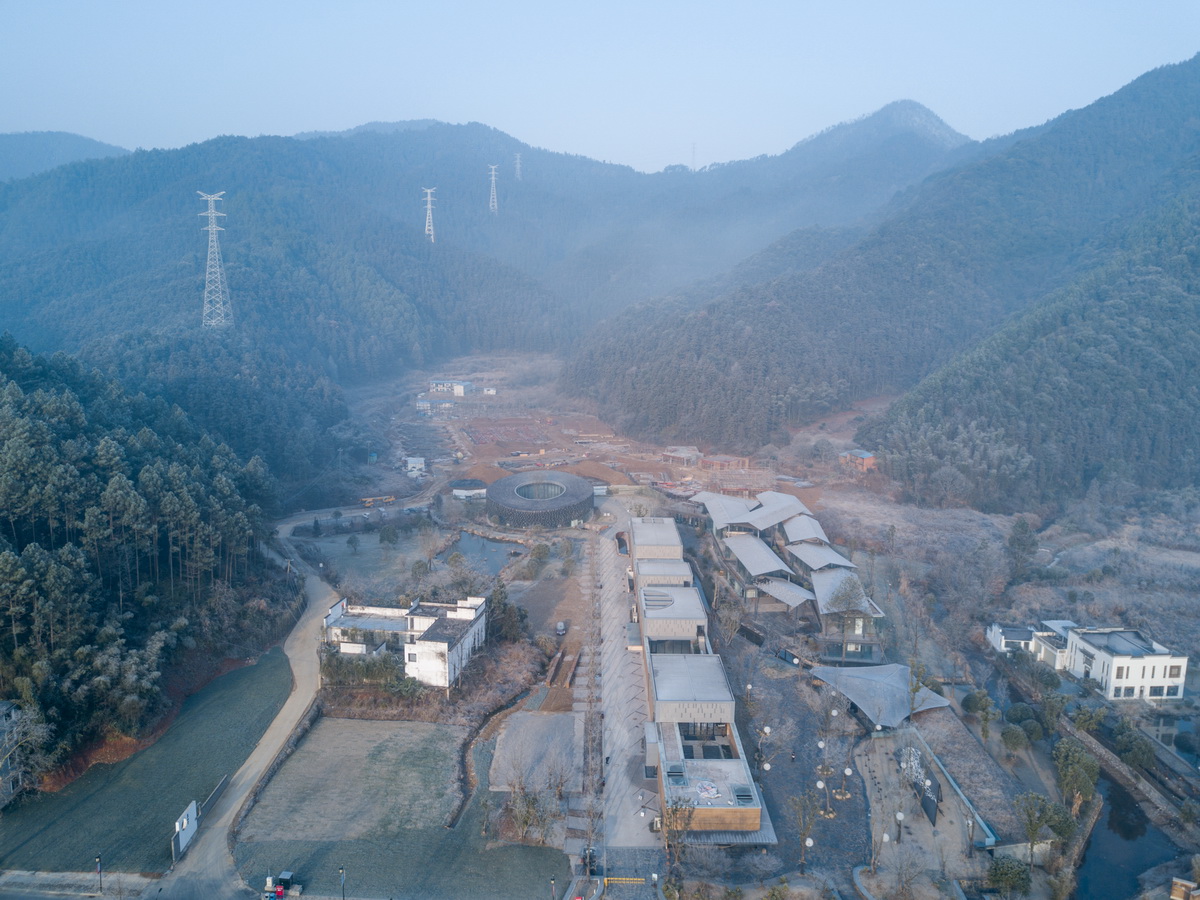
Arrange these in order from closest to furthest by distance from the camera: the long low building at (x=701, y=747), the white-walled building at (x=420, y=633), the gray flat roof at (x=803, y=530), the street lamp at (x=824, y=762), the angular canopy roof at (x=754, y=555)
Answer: the long low building at (x=701, y=747) < the street lamp at (x=824, y=762) < the white-walled building at (x=420, y=633) < the angular canopy roof at (x=754, y=555) < the gray flat roof at (x=803, y=530)

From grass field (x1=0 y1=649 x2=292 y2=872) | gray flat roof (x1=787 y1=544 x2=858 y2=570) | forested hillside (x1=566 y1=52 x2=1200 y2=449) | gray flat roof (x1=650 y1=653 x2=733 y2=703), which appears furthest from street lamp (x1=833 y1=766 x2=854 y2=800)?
forested hillside (x1=566 y1=52 x2=1200 y2=449)

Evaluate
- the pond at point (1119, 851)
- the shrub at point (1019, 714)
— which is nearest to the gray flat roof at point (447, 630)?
the shrub at point (1019, 714)

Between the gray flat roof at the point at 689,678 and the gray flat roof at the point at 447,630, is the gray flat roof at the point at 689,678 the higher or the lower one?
Answer: the lower one

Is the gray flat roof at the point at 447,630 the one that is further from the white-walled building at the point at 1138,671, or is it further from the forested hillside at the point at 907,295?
the forested hillside at the point at 907,295

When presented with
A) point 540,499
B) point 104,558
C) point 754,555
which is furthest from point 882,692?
point 104,558

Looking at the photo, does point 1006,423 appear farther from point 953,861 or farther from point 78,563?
point 78,563

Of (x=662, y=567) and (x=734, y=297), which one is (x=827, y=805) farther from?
(x=734, y=297)
